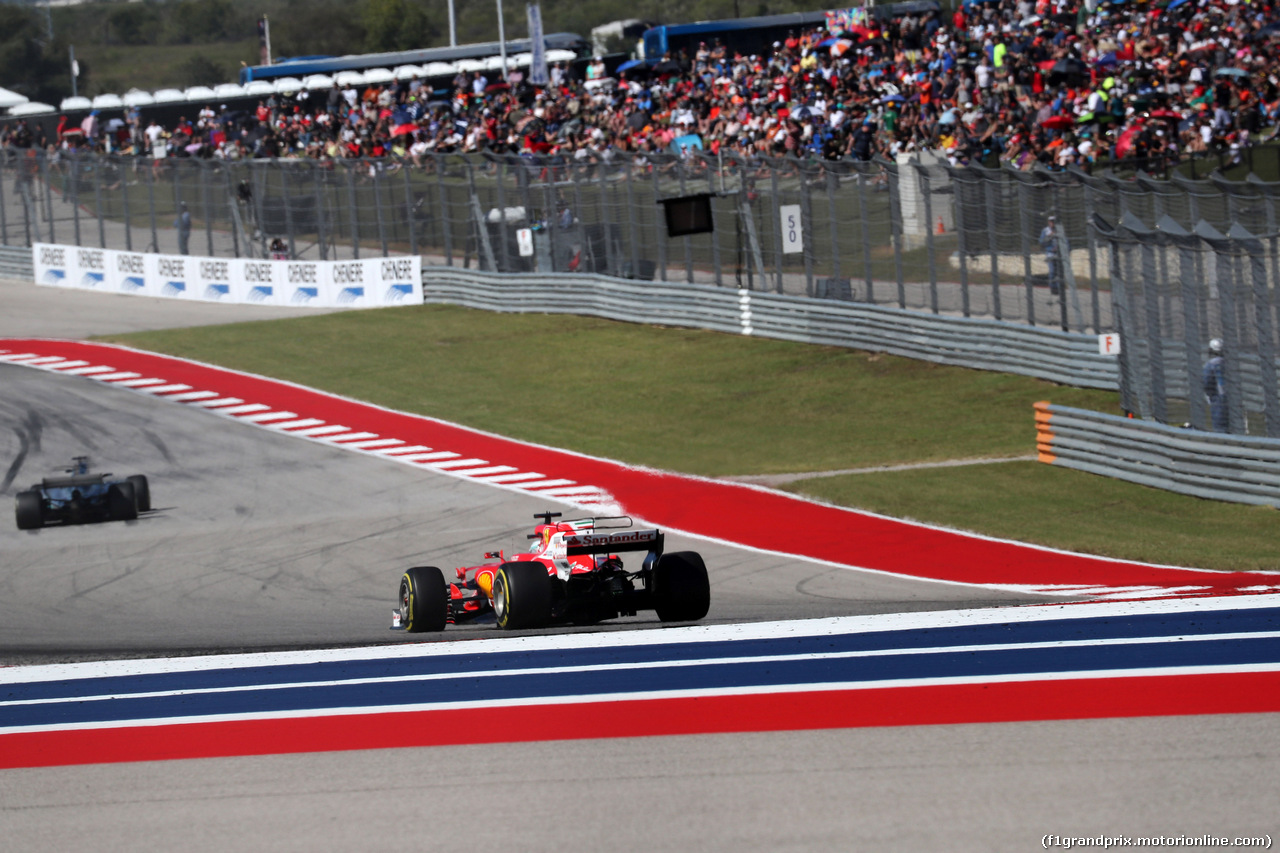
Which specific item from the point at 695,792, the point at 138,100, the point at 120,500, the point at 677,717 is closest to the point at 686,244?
the point at 120,500

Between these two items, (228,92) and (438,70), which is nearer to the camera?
(228,92)

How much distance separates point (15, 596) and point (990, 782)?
33.4 ft

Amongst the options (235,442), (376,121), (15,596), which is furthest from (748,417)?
(376,121)

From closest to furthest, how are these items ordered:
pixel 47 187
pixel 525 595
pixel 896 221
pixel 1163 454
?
1. pixel 525 595
2. pixel 1163 454
3. pixel 896 221
4. pixel 47 187

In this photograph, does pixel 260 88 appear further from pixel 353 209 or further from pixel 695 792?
pixel 695 792

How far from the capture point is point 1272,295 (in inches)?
601

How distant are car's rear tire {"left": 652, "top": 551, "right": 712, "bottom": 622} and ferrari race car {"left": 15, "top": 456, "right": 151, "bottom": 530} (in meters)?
9.28

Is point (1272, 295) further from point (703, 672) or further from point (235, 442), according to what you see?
point (235, 442)

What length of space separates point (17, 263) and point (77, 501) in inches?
989

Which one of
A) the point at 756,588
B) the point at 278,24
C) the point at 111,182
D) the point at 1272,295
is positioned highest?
the point at 278,24

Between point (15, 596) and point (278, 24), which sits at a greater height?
point (278, 24)

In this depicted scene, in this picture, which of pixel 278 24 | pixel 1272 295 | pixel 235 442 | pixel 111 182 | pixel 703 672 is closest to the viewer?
pixel 703 672

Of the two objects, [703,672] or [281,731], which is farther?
[703,672]

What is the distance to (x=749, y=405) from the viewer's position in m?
22.7
